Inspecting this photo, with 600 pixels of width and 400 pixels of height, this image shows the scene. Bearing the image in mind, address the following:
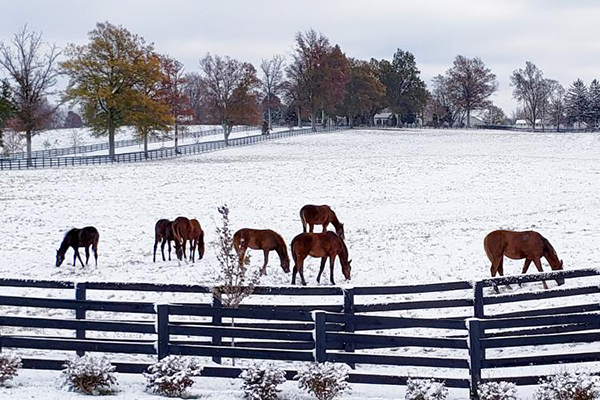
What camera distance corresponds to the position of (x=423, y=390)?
25.0 feet

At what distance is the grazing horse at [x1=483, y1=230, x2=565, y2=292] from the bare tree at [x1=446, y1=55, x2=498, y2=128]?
86380mm

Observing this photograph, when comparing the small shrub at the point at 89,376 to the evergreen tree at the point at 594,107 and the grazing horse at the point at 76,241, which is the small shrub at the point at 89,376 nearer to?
the grazing horse at the point at 76,241

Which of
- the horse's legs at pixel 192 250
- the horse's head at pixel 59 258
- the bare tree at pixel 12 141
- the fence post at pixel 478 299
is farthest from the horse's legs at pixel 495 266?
the bare tree at pixel 12 141

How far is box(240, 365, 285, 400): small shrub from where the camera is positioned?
788 cm

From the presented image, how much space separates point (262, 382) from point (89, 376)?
2.04 metres

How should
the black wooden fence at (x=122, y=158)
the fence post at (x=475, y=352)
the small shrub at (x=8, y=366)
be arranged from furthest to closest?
the black wooden fence at (x=122, y=158)
the small shrub at (x=8, y=366)
the fence post at (x=475, y=352)

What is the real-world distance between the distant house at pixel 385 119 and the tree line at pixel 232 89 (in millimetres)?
597

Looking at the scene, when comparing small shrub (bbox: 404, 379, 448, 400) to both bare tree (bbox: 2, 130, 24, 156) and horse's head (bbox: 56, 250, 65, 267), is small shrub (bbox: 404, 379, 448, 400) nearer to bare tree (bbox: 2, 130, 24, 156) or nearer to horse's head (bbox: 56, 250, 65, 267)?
horse's head (bbox: 56, 250, 65, 267)

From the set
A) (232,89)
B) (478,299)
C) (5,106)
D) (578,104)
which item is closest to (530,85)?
(578,104)

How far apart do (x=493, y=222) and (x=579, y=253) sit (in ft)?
22.4

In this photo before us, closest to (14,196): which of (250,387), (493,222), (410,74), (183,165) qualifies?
(183,165)

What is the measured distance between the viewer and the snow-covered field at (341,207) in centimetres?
1759

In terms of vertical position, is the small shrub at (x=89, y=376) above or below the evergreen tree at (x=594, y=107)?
below

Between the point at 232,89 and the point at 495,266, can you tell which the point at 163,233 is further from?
the point at 232,89
